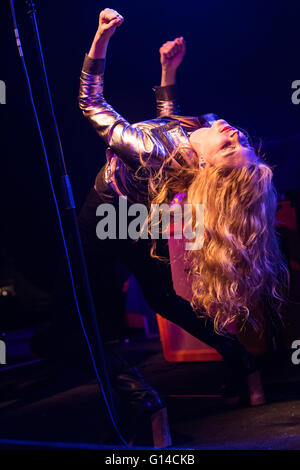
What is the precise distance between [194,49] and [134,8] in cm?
41

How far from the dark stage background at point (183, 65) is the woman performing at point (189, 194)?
865mm

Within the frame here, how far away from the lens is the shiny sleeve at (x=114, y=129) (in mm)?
1485

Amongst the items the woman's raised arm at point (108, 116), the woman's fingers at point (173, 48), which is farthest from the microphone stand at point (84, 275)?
the woman's fingers at point (173, 48)

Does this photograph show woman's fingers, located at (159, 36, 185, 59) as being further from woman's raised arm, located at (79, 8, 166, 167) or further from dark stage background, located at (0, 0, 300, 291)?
dark stage background, located at (0, 0, 300, 291)

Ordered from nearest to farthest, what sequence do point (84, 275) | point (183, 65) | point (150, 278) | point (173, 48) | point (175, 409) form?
point (84, 275), point (150, 278), point (175, 409), point (173, 48), point (183, 65)

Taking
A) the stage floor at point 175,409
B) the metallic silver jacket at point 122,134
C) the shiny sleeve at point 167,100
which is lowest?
the stage floor at point 175,409

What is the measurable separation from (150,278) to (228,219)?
34cm

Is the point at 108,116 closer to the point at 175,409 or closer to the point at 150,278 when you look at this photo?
the point at 150,278

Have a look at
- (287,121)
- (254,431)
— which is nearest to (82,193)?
(287,121)

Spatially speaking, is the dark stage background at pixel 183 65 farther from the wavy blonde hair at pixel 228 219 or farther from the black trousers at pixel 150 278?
the black trousers at pixel 150 278

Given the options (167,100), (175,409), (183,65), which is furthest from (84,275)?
(183,65)

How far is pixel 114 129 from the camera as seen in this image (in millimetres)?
1492

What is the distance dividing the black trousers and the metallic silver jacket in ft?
0.49
